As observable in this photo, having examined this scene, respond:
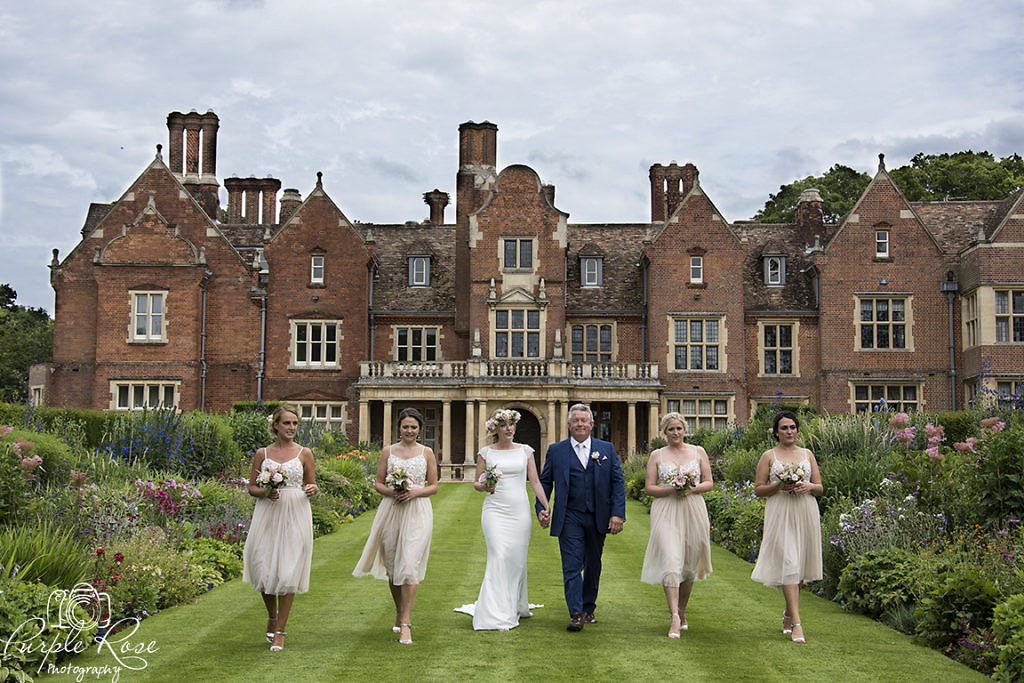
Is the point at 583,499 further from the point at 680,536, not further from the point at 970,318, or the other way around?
the point at 970,318

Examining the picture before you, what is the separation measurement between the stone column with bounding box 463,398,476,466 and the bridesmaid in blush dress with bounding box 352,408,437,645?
944 inches

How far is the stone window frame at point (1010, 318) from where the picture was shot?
33.4 m

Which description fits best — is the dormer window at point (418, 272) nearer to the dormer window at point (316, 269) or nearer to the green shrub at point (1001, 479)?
the dormer window at point (316, 269)

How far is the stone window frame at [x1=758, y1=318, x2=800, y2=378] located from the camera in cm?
3591

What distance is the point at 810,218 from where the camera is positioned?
38.5m

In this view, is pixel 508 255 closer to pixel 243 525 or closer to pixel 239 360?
pixel 239 360

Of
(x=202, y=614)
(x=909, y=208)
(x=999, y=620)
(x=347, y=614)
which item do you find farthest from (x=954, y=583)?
(x=909, y=208)

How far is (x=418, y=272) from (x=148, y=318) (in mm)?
9142

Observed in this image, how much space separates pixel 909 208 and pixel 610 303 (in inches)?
411

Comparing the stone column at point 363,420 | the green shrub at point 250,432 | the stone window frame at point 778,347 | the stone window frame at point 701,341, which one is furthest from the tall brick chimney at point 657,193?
the green shrub at point 250,432

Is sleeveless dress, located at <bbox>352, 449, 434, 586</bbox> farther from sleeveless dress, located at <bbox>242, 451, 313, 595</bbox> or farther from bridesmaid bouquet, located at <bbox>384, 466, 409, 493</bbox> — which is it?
sleeveless dress, located at <bbox>242, 451, 313, 595</bbox>

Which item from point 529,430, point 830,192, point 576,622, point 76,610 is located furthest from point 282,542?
point 830,192

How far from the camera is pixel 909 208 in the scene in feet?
118

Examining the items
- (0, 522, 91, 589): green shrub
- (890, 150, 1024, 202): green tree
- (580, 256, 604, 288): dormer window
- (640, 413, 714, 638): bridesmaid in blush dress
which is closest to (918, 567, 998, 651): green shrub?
(640, 413, 714, 638): bridesmaid in blush dress
